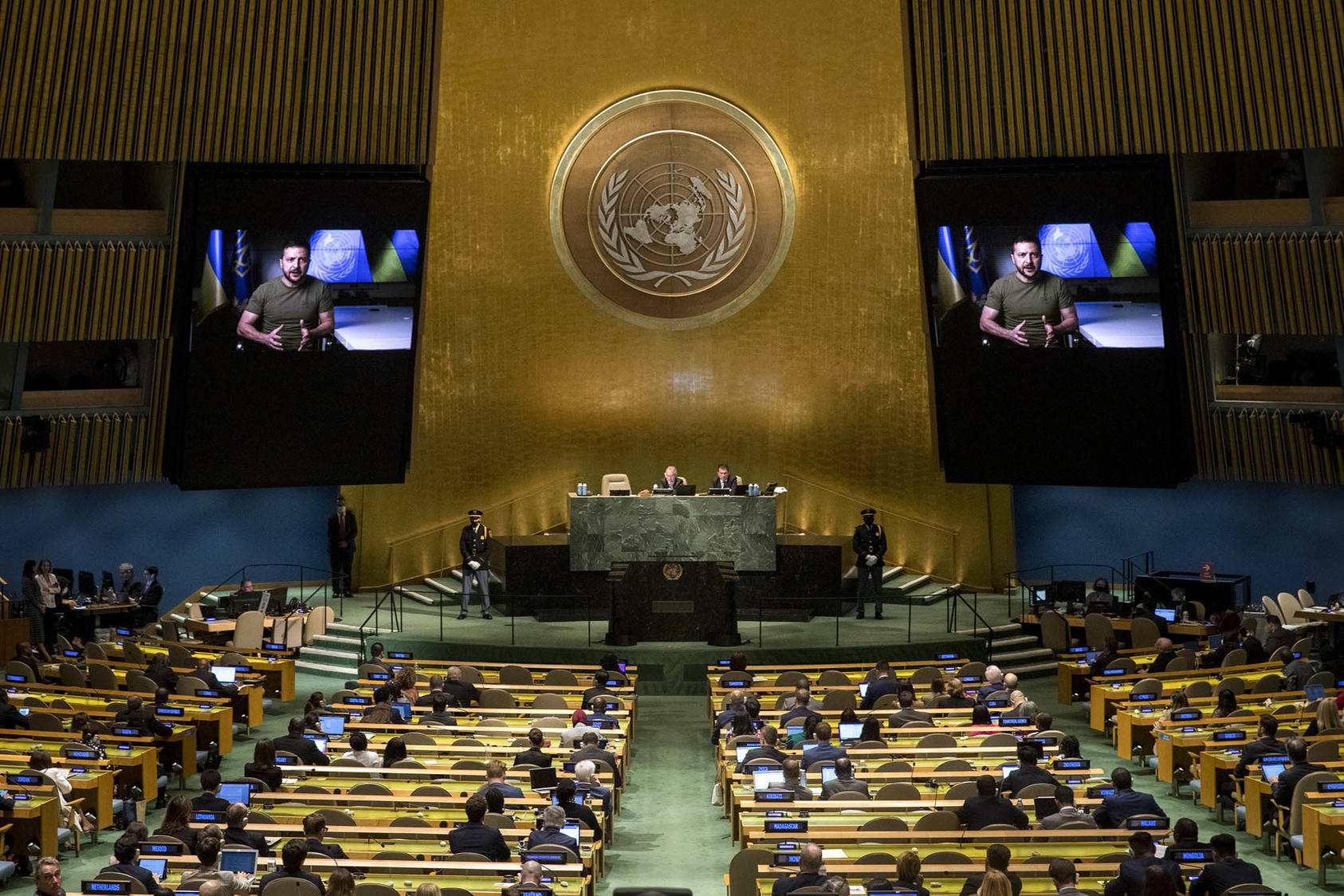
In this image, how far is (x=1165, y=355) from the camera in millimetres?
18359

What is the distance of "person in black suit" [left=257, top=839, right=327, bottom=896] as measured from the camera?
8.95m

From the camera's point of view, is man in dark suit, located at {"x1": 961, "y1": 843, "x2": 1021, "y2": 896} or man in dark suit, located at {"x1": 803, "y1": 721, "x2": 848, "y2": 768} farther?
man in dark suit, located at {"x1": 803, "y1": 721, "x2": 848, "y2": 768}

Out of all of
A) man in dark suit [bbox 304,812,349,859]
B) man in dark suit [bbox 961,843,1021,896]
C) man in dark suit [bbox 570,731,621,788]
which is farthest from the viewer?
man in dark suit [bbox 570,731,621,788]

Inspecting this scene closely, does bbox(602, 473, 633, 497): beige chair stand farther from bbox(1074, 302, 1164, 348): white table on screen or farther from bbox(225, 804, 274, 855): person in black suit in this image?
bbox(225, 804, 274, 855): person in black suit

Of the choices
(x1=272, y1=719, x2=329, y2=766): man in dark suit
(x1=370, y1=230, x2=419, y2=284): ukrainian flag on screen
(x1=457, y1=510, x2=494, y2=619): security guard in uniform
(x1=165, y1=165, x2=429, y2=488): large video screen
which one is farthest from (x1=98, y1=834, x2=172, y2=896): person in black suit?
(x1=457, y1=510, x2=494, y2=619): security guard in uniform

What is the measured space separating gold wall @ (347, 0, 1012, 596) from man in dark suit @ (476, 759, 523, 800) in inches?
467

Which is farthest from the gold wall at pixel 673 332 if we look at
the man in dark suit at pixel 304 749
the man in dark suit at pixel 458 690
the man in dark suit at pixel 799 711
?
the man in dark suit at pixel 304 749

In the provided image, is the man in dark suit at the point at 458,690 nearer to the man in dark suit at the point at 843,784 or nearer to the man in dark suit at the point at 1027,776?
the man in dark suit at the point at 843,784

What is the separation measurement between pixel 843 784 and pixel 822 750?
792mm

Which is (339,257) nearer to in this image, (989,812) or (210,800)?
(210,800)

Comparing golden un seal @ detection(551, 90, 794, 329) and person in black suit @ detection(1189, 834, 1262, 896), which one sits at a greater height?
golden un seal @ detection(551, 90, 794, 329)

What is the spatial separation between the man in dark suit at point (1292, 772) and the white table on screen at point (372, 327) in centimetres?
1149

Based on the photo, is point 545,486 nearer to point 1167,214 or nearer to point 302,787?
point 1167,214

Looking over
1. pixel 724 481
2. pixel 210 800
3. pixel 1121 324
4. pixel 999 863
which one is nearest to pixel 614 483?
pixel 724 481
